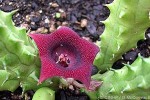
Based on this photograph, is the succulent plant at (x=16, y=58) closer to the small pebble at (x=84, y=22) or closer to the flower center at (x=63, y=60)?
the flower center at (x=63, y=60)

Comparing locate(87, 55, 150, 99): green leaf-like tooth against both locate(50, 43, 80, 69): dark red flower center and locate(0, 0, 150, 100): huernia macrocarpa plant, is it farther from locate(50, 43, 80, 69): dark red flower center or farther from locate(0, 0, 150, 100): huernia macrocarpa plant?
locate(50, 43, 80, 69): dark red flower center

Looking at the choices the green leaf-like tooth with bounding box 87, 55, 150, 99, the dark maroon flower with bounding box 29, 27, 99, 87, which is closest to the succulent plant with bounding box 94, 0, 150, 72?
the green leaf-like tooth with bounding box 87, 55, 150, 99

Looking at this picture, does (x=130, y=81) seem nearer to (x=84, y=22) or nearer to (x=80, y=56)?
(x=80, y=56)

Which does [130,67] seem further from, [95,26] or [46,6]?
[46,6]

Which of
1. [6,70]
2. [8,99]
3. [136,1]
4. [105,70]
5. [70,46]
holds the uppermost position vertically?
[136,1]

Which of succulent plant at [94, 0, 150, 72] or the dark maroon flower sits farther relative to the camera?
succulent plant at [94, 0, 150, 72]

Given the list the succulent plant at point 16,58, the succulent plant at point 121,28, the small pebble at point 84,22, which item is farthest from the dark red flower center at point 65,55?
the small pebble at point 84,22

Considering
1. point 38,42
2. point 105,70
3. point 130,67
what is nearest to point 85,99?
point 105,70

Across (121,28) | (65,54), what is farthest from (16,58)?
(121,28)
